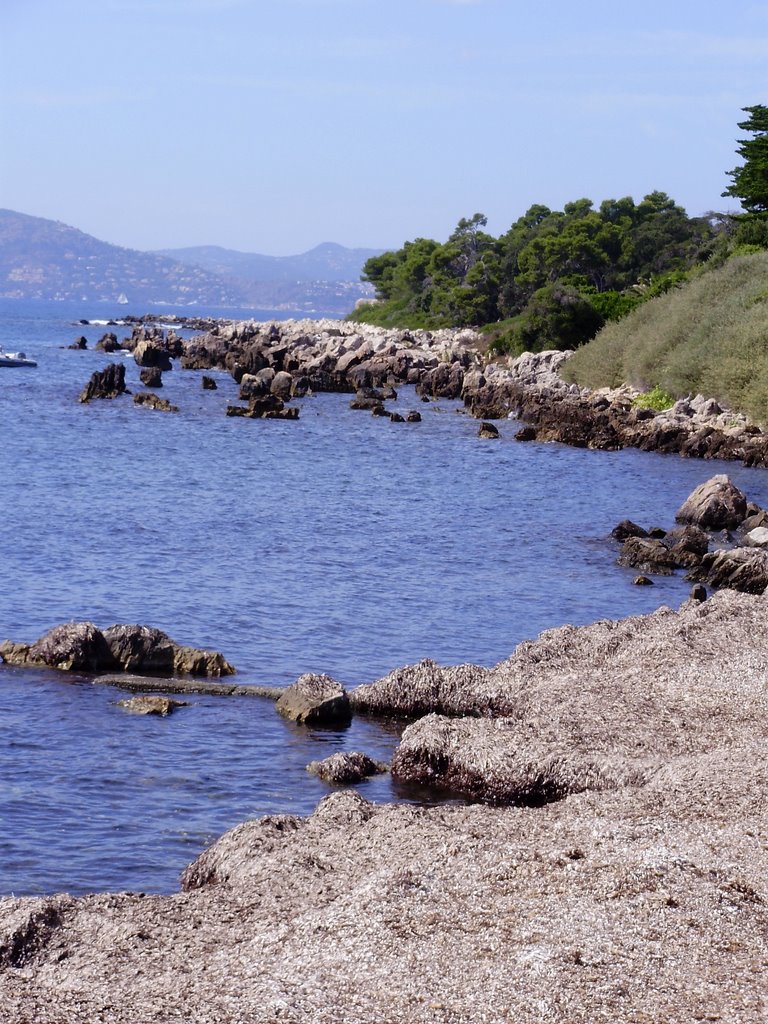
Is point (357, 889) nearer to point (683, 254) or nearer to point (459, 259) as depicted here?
point (683, 254)

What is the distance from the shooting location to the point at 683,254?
12038 cm

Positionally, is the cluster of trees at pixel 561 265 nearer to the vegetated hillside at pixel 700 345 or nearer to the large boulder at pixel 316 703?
the vegetated hillside at pixel 700 345

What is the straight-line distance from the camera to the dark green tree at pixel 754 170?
89675 mm

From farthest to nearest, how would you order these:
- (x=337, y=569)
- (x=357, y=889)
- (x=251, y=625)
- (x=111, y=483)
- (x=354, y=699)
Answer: (x=111, y=483) → (x=337, y=569) → (x=251, y=625) → (x=354, y=699) → (x=357, y=889)

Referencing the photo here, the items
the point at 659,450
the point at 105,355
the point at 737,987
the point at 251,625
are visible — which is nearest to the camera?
the point at 737,987

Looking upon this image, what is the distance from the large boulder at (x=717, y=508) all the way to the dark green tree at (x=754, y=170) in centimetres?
5854

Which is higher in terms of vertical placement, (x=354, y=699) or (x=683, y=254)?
(x=683, y=254)

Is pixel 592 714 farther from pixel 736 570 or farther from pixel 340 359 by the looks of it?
pixel 340 359

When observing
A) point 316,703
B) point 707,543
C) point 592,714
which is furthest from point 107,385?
point 592,714

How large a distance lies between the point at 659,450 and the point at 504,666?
38201 millimetres

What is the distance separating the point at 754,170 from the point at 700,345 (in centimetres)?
3253

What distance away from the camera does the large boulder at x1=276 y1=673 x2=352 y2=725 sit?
18.4 metres

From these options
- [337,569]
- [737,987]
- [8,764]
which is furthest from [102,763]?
[337,569]

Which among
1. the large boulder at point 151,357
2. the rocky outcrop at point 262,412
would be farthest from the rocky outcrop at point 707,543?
the large boulder at point 151,357
